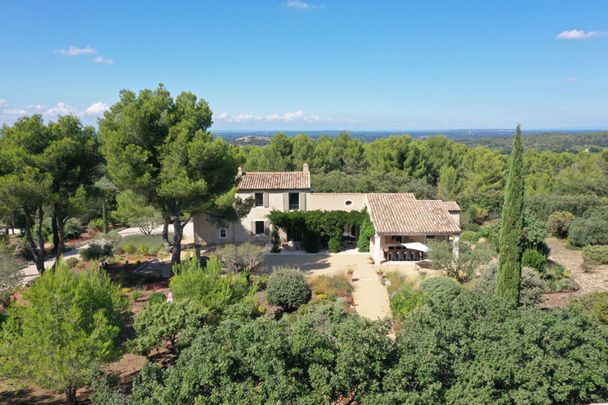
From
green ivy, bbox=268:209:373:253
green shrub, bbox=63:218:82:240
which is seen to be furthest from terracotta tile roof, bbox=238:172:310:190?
green shrub, bbox=63:218:82:240

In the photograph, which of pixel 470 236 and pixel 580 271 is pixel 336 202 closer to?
pixel 470 236

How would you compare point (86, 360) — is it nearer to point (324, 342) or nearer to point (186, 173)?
point (324, 342)

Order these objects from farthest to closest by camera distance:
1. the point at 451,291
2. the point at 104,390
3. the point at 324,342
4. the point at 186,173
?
the point at 186,173 → the point at 451,291 → the point at 324,342 → the point at 104,390

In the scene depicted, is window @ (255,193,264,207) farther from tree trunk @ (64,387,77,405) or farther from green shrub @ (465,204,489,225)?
tree trunk @ (64,387,77,405)

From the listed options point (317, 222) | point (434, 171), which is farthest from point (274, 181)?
point (434, 171)

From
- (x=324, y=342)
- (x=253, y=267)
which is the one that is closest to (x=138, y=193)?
(x=253, y=267)

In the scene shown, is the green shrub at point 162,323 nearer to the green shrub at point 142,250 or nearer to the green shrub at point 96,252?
the green shrub at point 96,252
